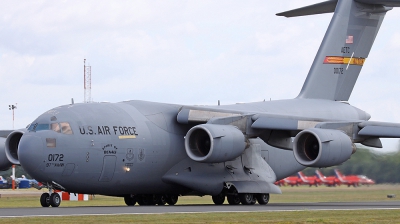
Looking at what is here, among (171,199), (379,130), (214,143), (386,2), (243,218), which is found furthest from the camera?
(386,2)

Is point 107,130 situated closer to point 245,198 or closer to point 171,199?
point 171,199

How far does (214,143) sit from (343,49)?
31.0ft

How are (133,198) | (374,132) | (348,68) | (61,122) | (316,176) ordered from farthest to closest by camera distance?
(316,176), (348,68), (133,198), (374,132), (61,122)

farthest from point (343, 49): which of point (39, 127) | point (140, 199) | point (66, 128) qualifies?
point (39, 127)

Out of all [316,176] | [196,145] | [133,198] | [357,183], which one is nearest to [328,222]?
[196,145]

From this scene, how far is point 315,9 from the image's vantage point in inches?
1240

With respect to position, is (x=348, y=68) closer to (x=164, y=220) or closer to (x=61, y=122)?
(x=61, y=122)

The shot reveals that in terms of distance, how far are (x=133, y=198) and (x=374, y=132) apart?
25.2 ft

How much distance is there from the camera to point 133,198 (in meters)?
25.6

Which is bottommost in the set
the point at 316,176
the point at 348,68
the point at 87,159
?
the point at 316,176

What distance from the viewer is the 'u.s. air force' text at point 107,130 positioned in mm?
22003

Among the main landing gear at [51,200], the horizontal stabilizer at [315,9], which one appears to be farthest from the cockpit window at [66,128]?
the horizontal stabilizer at [315,9]

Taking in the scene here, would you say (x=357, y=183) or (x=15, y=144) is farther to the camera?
(x=357, y=183)

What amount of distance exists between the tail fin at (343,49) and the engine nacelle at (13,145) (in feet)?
34.3
